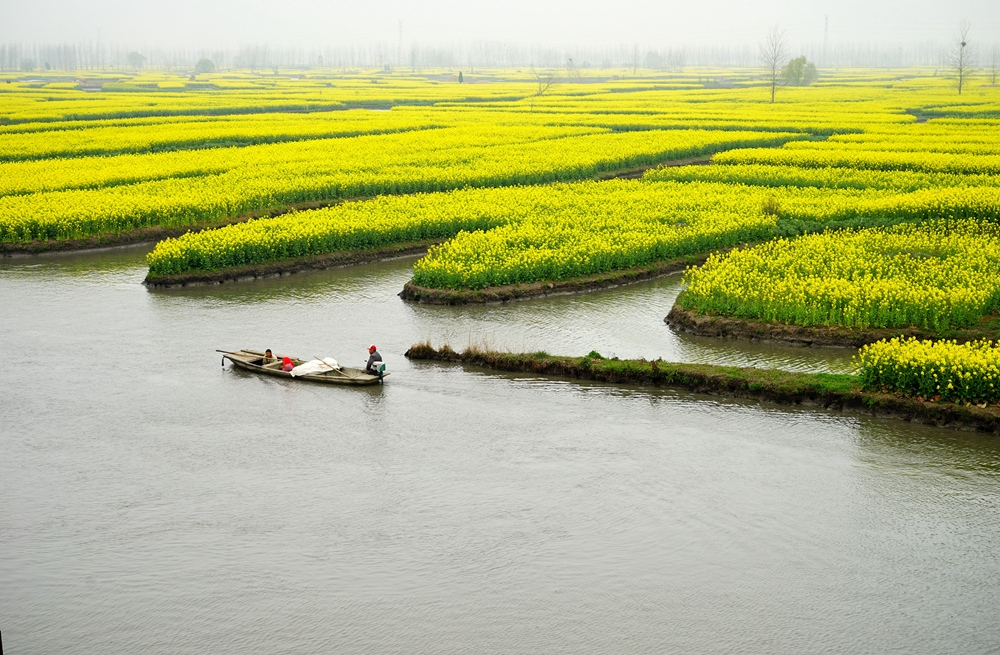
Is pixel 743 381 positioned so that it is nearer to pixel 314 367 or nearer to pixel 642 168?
pixel 314 367

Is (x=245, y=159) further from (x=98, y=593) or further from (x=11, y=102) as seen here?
(x=11, y=102)

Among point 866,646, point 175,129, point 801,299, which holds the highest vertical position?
point 175,129

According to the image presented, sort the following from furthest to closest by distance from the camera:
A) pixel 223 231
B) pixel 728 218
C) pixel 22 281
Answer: pixel 728 218 → pixel 223 231 → pixel 22 281

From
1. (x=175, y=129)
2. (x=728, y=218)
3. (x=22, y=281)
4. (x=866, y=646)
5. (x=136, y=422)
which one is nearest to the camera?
(x=866, y=646)

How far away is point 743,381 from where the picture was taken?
779 inches

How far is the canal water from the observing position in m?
12.3

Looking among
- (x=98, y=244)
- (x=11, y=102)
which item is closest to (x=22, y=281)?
(x=98, y=244)

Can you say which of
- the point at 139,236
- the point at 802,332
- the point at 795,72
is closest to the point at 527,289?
the point at 802,332

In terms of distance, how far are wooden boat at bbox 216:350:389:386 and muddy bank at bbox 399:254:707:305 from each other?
6.16 metres

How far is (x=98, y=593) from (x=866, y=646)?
879 cm

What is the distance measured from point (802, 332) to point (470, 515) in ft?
37.0

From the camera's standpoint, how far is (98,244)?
3534cm

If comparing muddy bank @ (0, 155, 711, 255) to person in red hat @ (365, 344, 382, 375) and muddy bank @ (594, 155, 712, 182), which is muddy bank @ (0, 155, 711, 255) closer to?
muddy bank @ (594, 155, 712, 182)

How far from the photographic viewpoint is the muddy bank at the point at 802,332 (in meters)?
22.7
